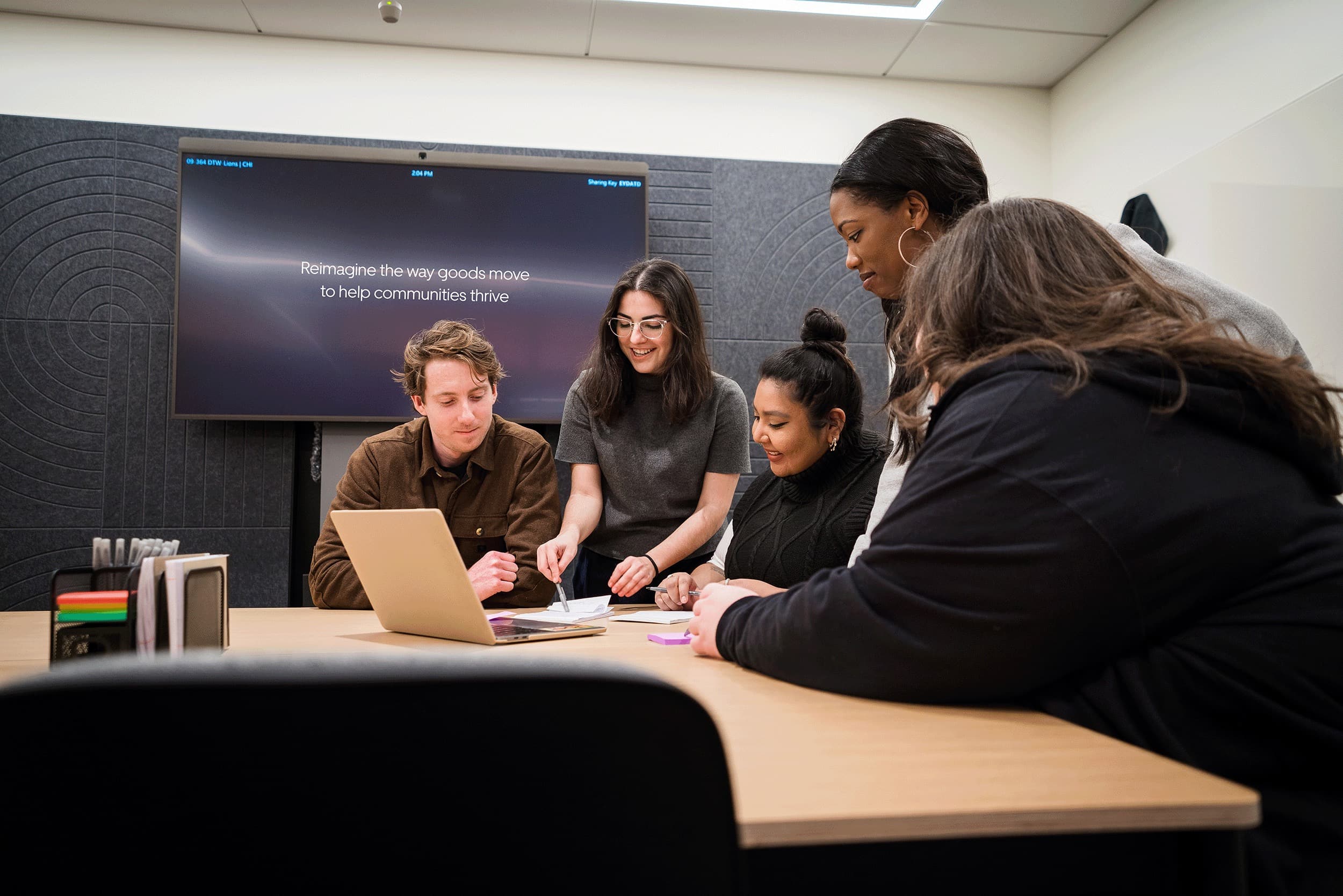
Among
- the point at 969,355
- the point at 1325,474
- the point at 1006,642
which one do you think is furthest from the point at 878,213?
the point at 1006,642

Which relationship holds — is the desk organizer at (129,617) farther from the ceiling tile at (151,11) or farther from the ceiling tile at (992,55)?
the ceiling tile at (992,55)

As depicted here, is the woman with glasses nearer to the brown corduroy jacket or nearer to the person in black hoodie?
the brown corduroy jacket

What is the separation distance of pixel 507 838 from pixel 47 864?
0.61 ft

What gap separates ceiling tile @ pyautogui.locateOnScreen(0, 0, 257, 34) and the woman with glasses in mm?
1852

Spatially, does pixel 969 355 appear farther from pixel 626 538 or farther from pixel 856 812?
pixel 626 538

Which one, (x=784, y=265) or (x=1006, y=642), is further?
(x=784, y=265)

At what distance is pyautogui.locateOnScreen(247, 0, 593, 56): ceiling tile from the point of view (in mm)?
2941

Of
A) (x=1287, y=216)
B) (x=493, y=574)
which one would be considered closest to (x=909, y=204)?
(x=493, y=574)

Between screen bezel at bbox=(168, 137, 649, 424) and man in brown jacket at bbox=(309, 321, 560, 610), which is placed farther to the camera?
screen bezel at bbox=(168, 137, 649, 424)

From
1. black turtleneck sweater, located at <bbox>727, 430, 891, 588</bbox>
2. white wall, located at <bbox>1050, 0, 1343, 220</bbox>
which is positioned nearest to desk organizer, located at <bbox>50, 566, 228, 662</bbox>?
black turtleneck sweater, located at <bbox>727, 430, 891, 588</bbox>

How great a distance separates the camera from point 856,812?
54cm

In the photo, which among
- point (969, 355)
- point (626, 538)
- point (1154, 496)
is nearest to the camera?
point (1154, 496)

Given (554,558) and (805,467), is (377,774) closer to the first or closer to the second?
(554,558)

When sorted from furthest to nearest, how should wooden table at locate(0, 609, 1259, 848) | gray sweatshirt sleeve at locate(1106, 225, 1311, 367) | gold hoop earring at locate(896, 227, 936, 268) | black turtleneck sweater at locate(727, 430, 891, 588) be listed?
black turtleneck sweater at locate(727, 430, 891, 588)
gold hoop earring at locate(896, 227, 936, 268)
gray sweatshirt sleeve at locate(1106, 225, 1311, 367)
wooden table at locate(0, 609, 1259, 848)
